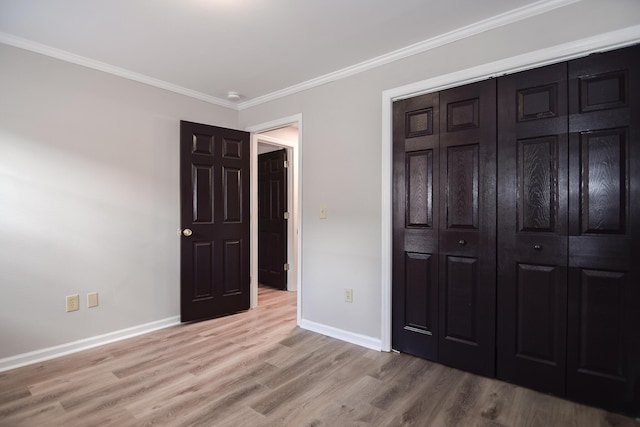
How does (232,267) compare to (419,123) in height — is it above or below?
below

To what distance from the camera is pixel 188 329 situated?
3115 mm

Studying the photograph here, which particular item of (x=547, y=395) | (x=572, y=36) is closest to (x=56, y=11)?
(x=572, y=36)

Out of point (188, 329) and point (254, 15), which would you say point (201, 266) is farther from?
point (254, 15)

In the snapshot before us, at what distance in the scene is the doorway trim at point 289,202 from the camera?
3.22m

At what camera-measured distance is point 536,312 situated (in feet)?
6.54

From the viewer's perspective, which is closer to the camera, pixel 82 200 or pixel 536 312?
pixel 536 312

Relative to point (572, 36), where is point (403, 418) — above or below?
below

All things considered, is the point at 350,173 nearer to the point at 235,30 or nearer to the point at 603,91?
the point at 235,30

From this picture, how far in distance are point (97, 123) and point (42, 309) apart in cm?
157

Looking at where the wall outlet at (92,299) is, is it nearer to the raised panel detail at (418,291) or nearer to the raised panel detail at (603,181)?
the raised panel detail at (418,291)

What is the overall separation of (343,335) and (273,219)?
2.46 m

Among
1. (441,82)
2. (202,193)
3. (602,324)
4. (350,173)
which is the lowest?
(602,324)

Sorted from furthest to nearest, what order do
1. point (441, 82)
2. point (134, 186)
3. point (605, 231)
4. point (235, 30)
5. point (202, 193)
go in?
1. point (202, 193)
2. point (134, 186)
3. point (441, 82)
4. point (235, 30)
5. point (605, 231)

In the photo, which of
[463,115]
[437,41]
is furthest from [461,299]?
[437,41]
